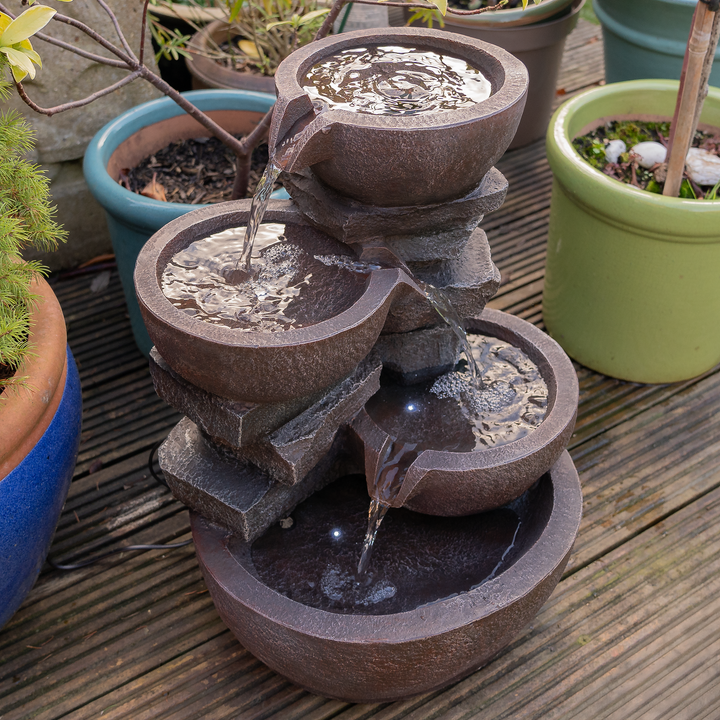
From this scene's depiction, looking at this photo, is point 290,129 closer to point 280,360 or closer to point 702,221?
point 280,360

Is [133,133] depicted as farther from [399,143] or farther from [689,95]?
[689,95]

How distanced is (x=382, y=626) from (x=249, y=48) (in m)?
2.68

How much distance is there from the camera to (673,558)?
2.10 meters

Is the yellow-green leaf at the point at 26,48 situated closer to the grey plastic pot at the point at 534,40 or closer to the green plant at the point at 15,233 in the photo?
the green plant at the point at 15,233

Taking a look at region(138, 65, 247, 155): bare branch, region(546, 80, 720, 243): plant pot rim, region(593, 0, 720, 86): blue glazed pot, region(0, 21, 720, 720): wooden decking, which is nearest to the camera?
region(0, 21, 720, 720): wooden decking

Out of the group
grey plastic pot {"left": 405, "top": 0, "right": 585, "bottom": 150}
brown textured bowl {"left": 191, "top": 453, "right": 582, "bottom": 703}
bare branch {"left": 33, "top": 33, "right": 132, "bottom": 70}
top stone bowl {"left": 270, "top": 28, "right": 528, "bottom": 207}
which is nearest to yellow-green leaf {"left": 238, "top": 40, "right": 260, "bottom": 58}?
grey plastic pot {"left": 405, "top": 0, "right": 585, "bottom": 150}

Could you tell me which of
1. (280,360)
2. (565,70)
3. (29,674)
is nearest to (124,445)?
(29,674)

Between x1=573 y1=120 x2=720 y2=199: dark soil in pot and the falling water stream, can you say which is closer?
the falling water stream

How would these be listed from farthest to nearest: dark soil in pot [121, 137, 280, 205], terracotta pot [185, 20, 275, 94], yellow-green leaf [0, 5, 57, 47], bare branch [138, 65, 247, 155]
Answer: terracotta pot [185, 20, 275, 94]
dark soil in pot [121, 137, 280, 205]
bare branch [138, 65, 247, 155]
yellow-green leaf [0, 5, 57, 47]

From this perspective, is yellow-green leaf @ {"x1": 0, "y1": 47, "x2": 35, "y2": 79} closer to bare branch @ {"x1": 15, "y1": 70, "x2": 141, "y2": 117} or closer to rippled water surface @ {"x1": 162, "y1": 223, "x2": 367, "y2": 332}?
bare branch @ {"x1": 15, "y1": 70, "x2": 141, "y2": 117}

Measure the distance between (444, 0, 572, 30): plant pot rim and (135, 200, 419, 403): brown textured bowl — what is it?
88.4 inches

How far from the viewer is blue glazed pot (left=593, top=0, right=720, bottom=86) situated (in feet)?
10.2

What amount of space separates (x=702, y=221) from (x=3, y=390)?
1.95 m

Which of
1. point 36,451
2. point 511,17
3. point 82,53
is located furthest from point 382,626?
point 511,17
